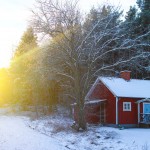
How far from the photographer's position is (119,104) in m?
34.1

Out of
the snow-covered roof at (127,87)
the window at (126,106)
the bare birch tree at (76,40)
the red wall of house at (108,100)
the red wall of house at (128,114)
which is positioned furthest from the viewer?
the snow-covered roof at (127,87)

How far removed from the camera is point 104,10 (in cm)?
3050

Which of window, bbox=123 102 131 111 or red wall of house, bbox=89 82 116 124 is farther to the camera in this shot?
window, bbox=123 102 131 111

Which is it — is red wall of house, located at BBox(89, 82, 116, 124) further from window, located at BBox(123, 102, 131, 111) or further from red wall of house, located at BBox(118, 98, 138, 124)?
window, located at BBox(123, 102, 131, 111)

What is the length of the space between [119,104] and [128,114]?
145 centimetres

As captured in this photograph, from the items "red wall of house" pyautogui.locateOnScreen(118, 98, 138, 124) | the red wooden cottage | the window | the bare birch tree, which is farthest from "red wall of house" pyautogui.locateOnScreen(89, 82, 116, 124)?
the bare birch tree

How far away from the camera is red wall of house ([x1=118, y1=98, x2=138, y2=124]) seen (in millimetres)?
34031

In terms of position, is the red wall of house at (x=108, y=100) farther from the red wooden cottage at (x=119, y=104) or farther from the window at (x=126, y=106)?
the window at (x=126, y=106)

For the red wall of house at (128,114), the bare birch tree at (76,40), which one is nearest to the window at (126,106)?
the red wall of house at (128,114)

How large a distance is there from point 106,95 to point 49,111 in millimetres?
21005

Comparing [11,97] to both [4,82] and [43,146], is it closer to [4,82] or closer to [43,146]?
[4,82]

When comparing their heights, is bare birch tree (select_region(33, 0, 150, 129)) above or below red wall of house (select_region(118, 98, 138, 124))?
above

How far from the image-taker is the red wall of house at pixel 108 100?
113 ft

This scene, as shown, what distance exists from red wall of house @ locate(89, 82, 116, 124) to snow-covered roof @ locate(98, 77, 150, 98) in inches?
24.4
